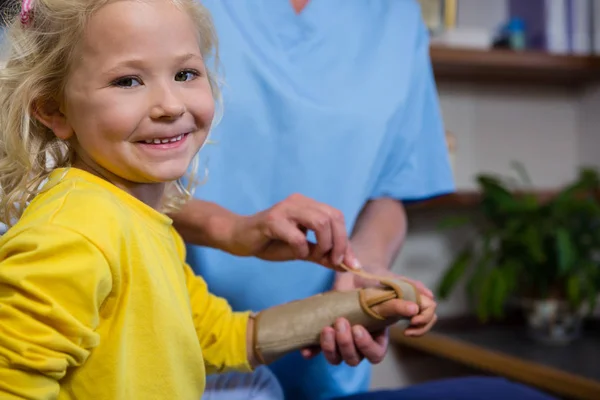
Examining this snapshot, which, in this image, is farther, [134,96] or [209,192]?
[209,192]

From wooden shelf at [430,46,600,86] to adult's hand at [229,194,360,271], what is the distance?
125cm

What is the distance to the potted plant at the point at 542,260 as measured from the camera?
1930 millimetres

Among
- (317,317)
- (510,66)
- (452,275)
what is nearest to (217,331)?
(317,317)

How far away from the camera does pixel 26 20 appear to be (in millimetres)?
670

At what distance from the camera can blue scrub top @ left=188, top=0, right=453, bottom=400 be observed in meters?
1.01

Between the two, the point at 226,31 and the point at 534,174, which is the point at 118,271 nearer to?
the point at 226,31

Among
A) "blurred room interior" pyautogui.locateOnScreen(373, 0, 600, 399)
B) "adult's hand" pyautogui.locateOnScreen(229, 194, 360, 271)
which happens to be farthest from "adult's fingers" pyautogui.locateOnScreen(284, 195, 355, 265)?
"blurred room interior" pyautogui.locateOnScreen(373, 0, 600, 399)

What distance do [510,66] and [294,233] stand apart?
1489 mm

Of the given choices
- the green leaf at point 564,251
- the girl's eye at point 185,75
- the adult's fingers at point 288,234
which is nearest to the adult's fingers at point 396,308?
the adult's fingers at point 288,234

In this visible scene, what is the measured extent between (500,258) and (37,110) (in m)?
1.65

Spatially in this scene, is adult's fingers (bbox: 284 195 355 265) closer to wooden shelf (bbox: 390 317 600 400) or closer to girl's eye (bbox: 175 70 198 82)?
girl's eye (bbox: 175 70 198 82)

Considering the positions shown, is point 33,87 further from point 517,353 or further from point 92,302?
point 517,353

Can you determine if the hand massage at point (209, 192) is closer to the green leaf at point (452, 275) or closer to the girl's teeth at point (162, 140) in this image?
the girl's teeth at point (162, 140)

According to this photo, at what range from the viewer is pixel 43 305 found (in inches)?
20.6
